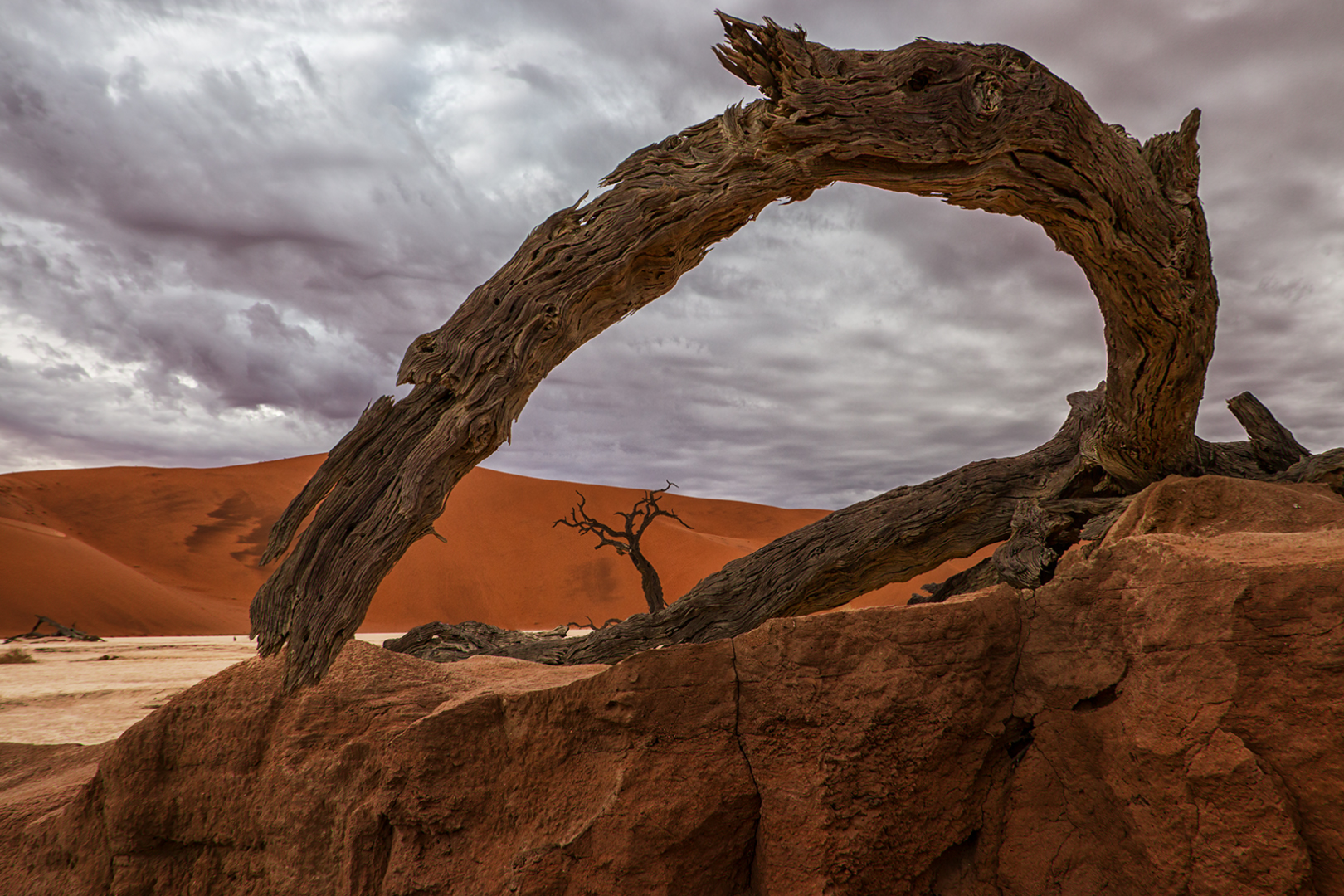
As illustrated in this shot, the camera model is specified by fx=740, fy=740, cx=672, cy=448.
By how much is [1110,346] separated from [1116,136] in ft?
4.17

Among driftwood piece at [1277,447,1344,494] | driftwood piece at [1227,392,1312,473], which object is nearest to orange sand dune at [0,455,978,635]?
driftwood piece at [1227,392,1312,473]

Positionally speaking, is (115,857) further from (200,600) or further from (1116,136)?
(200,600)

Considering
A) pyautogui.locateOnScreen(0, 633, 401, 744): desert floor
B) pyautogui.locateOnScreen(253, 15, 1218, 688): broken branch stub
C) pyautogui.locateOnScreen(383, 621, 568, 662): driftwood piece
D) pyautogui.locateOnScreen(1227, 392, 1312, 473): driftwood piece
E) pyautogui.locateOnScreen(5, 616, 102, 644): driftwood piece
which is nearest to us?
pyautogui.locateOnScreen(253, 15, 1218, 688): broken branch stub

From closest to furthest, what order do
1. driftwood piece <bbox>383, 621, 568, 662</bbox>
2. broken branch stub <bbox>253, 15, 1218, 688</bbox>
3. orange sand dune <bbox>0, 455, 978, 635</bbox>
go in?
broken branch stub <bbox>253, 15, 1218, 688</bbox> < driftwood piece <bbox>383, 621, 568, 662</bbox> < orange sand dune <bbox>0, 455, 978, 635</bbox>

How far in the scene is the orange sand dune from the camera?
2114 centimetres

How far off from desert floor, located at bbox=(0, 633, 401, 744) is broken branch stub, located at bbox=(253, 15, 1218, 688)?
13.1 ft

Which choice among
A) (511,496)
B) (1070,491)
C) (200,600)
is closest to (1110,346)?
(1070,491)

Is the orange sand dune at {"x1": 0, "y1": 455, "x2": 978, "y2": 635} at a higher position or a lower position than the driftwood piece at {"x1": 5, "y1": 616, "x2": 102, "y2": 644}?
higher

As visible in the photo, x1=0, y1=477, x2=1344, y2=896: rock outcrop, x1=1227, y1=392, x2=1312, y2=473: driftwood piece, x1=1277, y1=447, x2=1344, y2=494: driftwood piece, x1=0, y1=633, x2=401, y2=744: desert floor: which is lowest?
x1=0, y1=633, x2=401, y2=744: desert floor

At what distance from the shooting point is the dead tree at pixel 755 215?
103 inches

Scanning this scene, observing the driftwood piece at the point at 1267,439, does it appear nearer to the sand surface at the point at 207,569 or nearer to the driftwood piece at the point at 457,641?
the driftwood piece at the point at 457,641

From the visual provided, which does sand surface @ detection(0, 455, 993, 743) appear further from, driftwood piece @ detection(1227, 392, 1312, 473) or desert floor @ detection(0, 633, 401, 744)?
driftwood piece @ detection(1227, 392, 1312, 473)

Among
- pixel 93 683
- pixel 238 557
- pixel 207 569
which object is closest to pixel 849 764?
pixel 93 683

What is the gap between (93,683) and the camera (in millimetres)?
9203
